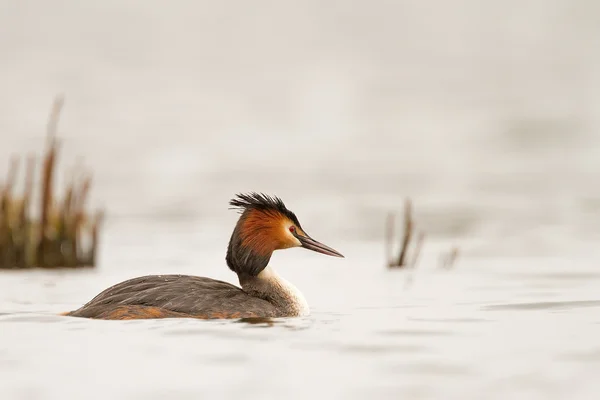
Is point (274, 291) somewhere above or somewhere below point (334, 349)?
above

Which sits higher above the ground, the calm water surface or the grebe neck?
the grebe neck

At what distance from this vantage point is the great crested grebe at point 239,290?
9.20 meters

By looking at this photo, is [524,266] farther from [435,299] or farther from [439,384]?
[439,384]

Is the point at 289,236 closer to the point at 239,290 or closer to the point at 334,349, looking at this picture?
the point at 239,290

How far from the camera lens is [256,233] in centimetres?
955

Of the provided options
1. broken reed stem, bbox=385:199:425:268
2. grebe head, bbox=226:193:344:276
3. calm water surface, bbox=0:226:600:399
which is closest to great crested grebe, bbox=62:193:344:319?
grebe head, bbox=226:193:344:276

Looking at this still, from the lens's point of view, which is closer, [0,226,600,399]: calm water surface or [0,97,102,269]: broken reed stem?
[0,226,600,399]: calm water surface

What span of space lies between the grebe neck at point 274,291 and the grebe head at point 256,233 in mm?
66

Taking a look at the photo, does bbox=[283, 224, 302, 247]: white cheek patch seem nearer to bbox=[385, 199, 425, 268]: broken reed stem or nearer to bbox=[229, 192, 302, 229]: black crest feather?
bbox=[229, 192, 302, 229]: black crest feather

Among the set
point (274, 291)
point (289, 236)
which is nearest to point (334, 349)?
point (274, 291)

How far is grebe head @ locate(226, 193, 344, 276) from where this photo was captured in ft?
31.3

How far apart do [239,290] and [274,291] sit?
310mm

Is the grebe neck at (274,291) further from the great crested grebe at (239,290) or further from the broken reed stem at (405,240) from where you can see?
the broken reed stem at (405,240)

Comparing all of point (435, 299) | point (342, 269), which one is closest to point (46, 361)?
point (435, 299)
